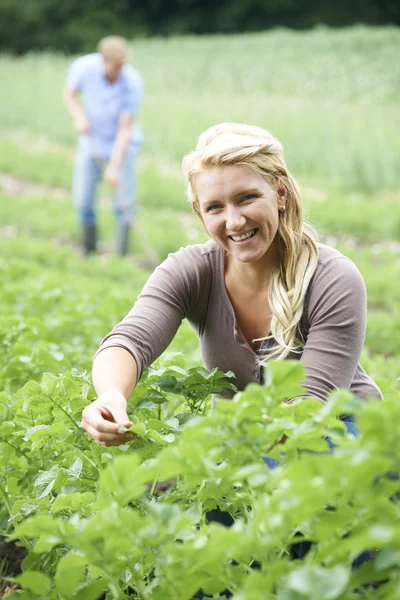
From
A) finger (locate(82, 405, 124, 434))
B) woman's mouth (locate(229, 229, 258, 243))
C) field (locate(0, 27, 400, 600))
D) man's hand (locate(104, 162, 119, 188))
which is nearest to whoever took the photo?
field (locate(0, 27, 400, 600))

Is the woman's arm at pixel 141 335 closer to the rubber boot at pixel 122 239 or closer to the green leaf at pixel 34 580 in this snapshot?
the green leaf at pixel 34 580

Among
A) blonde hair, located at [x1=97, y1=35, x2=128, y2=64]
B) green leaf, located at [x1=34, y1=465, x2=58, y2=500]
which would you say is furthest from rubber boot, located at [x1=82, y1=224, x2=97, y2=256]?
green leaf, located at [x1=34, y1=465, x2=58, y2=500]

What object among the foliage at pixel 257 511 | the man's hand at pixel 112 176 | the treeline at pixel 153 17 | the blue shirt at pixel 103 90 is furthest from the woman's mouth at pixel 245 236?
the treeline at pixel 153 17

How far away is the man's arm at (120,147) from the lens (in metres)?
7.34

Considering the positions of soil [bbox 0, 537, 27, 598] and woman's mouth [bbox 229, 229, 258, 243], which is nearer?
woman's mouth [bbox 229, 229, 258, 243]

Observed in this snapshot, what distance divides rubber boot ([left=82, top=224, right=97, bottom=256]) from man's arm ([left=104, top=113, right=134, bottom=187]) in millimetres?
710

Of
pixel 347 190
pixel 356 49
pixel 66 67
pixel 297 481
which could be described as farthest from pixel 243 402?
pixel 356 49

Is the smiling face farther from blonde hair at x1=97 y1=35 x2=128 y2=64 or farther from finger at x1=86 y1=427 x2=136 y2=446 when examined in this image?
blonde hair at x1=97 y1=35 x2=128 y2=64

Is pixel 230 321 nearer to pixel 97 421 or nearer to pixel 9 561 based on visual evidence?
pixel 97 421

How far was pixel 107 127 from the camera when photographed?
26.3 feet

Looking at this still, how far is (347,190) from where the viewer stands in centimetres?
1048

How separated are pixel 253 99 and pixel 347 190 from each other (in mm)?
7832

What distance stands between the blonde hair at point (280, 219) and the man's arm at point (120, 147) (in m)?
5.08

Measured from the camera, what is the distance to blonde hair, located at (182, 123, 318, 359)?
7.08 feet
